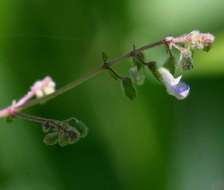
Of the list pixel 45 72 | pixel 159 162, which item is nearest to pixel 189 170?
pixel 159 162

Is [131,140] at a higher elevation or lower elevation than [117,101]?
lower

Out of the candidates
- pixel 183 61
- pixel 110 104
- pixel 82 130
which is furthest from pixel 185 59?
pixel 110 104

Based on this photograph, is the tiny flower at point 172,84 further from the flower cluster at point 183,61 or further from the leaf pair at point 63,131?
the leaf pair at point 63,131

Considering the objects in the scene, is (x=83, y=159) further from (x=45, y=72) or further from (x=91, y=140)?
(x=45, y=72)

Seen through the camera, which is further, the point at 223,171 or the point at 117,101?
the point at 117,101

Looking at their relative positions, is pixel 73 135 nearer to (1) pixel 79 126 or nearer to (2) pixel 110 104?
(1) pixel 79 126

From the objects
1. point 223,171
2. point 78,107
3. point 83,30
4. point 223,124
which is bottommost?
point 223,171

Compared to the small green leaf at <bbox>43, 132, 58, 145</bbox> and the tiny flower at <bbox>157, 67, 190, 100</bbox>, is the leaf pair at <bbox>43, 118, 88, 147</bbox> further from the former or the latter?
the tiny flower at <bbox>157, 67, 190, 100</bbox>
